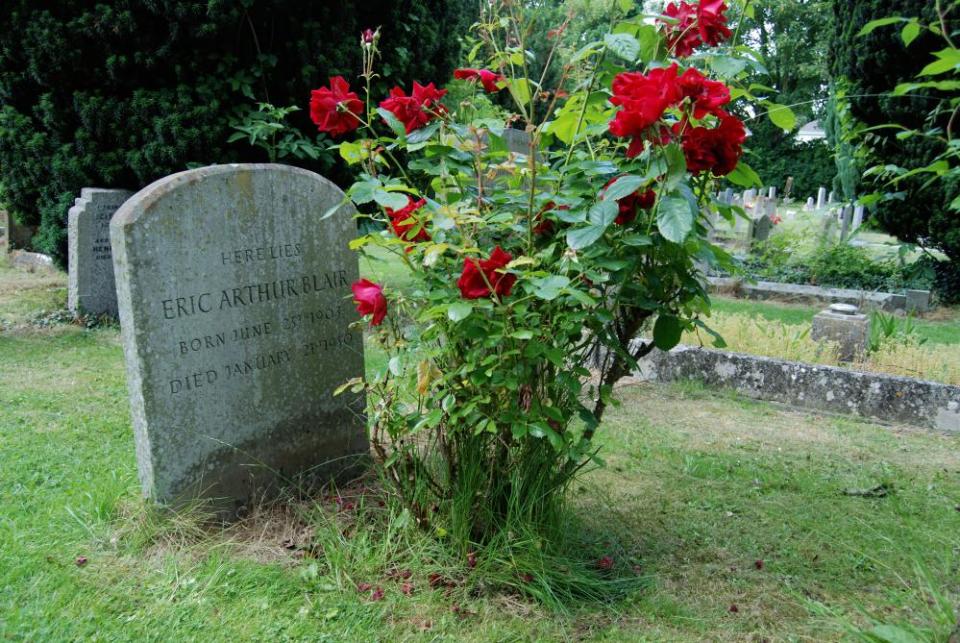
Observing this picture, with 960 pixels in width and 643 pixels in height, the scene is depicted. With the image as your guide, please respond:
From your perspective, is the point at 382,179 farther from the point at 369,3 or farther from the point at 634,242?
the point at 369,3

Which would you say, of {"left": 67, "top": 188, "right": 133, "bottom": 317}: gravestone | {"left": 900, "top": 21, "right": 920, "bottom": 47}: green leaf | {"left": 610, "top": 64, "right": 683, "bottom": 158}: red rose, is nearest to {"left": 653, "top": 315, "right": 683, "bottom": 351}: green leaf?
{"left": 610, "top": 64, "right": 683, "bottom": 158}: red rose

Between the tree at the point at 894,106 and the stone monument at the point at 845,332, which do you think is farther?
the tree at the point at 894,106

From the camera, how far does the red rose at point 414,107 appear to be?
2678mm

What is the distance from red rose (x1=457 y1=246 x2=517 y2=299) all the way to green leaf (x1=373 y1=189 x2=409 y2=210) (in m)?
0.32

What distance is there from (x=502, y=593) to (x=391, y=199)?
1.50 meters

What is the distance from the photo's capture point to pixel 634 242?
2375mm

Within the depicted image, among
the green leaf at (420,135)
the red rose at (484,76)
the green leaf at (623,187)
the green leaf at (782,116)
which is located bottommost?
the green leaf at (623,187)

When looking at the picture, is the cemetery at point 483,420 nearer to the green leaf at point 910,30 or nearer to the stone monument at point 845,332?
the green leaf at point 910,30

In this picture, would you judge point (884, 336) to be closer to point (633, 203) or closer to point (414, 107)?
point (633, 203)

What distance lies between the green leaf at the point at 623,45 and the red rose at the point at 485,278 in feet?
2.31

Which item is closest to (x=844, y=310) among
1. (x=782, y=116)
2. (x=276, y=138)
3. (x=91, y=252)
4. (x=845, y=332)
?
(x=845, y=332)

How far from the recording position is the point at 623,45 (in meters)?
2.29

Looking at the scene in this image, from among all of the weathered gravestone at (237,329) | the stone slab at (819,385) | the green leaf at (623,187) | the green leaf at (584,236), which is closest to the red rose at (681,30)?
the green leaf at (623,187)

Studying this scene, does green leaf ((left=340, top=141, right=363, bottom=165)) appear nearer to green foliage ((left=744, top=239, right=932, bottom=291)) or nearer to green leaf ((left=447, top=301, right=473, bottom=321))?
green leaf ((left=447, top=301, right=473, bottom=321))
